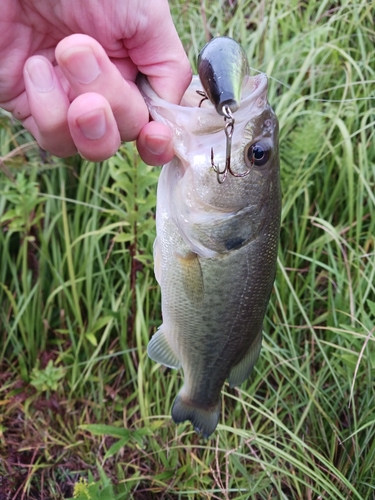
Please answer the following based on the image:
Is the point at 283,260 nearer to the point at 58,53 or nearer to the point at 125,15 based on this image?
the point at 125,15

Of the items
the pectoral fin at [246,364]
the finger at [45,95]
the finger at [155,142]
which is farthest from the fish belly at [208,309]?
the finger at [45,95]

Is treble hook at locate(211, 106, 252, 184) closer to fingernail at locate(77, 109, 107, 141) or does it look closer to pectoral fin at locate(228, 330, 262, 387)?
fingernail at locate(77, 109, 107, 141)

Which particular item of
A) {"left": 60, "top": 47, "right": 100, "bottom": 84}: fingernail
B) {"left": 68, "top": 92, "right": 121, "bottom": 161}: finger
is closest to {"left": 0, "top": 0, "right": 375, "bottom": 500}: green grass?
{"left": 68, "top": 92, "right": 121, "bottom": 161}: finger

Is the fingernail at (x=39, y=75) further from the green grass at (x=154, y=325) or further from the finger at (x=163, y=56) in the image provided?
the green grass at (x=154, y=325)

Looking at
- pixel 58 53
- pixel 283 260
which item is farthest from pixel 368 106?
pixel 58 53

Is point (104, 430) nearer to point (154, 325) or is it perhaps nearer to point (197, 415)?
point (197, 415)
